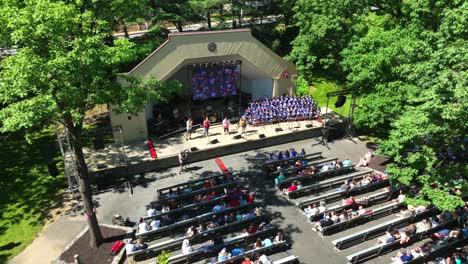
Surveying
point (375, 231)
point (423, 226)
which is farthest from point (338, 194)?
point (423, 226)

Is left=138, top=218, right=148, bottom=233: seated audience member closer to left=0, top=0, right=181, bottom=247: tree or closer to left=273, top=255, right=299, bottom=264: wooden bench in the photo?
left=0, top=0, right=181, bottom=247: tree

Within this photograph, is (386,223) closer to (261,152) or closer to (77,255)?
(261,152)

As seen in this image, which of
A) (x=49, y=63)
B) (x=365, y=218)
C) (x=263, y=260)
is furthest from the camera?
(x=365, y=218)

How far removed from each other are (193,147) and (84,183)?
8844 millimetres

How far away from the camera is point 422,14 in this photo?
18.0m

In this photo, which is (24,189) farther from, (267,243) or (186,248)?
(267,243)

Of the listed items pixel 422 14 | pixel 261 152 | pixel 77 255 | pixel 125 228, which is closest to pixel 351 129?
pixel 261 152

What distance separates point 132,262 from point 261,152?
37.5 feet

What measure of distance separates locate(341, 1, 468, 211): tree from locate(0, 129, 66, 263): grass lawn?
16487mm

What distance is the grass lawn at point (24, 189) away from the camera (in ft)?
51.9

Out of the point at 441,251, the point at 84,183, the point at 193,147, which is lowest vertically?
the point at 441,251

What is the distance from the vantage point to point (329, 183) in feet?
62.8

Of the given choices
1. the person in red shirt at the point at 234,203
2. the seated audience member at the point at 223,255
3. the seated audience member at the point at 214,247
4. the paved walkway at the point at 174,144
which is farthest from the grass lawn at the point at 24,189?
the person in red shirt at the point at 234,203

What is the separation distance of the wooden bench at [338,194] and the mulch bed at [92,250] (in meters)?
8.88
